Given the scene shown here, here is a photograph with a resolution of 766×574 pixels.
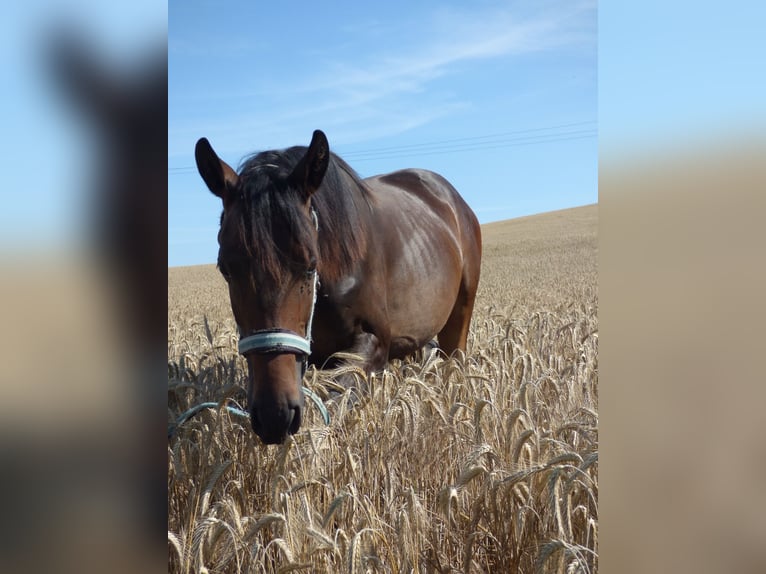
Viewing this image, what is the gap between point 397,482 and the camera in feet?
7.57

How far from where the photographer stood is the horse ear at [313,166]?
2625 millimetres

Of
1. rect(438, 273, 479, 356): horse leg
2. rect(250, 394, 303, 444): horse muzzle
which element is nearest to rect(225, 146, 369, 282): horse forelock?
rect(250, 394, 303, 444): horse muzzle

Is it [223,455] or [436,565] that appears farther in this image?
[223,455]

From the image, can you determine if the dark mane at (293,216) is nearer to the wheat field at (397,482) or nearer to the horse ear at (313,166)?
the horse ear at (313,166)

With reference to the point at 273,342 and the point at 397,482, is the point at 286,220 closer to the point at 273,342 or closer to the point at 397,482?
the point at 273,342

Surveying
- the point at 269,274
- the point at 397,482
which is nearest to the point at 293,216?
the point at 269,274

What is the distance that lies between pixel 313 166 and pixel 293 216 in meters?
0.33

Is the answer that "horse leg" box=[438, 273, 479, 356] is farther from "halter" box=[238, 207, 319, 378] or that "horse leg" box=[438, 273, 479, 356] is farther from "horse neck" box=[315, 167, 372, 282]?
"halter" box=[238, 207, 319, 378]
